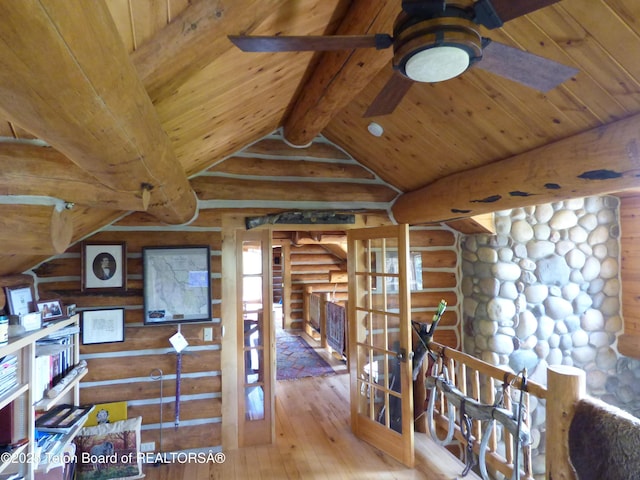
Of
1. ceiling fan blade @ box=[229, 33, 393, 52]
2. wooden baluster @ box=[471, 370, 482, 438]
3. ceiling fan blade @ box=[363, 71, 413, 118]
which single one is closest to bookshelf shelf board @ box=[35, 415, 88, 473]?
ceiling fan blade @ box=[229, 33, 393, 52]

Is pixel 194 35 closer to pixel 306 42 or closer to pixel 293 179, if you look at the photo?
pixel 306 42

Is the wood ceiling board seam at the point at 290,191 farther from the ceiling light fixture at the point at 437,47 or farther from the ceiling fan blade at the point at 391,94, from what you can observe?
the ceiling light fixture at the point at 437,47

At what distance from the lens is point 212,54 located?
148cm

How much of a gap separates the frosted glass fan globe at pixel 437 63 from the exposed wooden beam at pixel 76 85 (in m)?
0.82

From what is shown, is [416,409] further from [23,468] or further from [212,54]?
[212,54]

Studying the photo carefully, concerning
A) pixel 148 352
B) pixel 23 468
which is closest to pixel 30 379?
pixel 23 468

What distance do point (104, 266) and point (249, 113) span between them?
6.46ft

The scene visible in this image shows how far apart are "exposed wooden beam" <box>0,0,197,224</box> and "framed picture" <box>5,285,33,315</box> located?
2045mm

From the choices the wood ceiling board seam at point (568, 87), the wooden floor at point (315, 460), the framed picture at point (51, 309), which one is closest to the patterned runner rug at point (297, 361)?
the wooden floor at point (315, 460)

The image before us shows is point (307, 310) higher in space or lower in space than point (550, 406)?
lower

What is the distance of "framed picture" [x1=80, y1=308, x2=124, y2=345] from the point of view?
334 centimetres

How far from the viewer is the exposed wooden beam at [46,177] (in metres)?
1.42

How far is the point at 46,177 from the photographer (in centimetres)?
149

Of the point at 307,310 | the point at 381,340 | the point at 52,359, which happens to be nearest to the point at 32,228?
the point at 52,359
